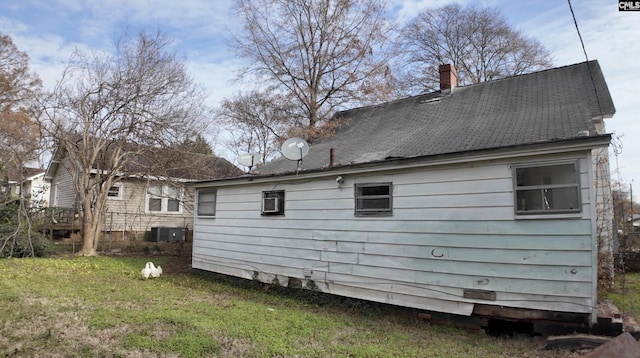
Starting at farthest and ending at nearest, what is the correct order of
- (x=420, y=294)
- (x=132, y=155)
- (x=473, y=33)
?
(x=473, y=33) → (x=132, y=155) → (x=420, y=294)


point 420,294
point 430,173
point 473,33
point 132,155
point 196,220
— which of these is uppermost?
point 473,33

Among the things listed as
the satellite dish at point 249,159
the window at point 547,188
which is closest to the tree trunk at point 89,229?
the satellite dish at point 249,159

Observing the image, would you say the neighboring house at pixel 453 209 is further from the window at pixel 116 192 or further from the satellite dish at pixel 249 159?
the window at pixel 116 192

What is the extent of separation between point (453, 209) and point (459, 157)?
2.69 ft

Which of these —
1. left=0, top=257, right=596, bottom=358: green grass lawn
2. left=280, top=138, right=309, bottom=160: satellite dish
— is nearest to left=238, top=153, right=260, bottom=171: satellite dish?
left=280, top=138, right=309, bottom=160: satellite dish

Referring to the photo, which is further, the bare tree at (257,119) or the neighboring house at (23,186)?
the bare tree at (257,119)

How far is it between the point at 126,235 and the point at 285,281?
40.4 feet

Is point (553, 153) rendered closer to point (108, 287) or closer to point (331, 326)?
point (331, 326)

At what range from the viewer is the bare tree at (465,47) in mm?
22641

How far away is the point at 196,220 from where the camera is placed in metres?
11.1

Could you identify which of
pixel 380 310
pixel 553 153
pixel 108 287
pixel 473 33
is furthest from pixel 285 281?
pixel 473 33

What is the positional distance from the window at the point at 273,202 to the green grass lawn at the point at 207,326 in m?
1.70

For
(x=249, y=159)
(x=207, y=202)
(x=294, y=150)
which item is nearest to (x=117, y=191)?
(x=207, y=202)

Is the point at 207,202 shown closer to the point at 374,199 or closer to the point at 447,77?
the point at 374,199
